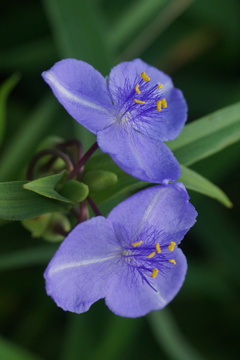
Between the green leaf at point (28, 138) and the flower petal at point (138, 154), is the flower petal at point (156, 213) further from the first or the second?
the green leaf at point (28, 138)

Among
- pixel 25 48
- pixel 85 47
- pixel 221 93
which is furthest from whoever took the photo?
pixel 221 93

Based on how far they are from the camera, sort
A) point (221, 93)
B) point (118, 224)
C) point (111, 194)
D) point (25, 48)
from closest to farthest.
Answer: point (118, 224)
point (111, 194)
point (25, 48)
point (221, 93)

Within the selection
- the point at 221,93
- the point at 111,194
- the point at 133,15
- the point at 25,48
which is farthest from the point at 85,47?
the point at 221,93

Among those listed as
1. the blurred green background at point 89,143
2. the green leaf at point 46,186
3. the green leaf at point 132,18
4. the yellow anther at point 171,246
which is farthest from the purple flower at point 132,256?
the green leaf at point 132,18

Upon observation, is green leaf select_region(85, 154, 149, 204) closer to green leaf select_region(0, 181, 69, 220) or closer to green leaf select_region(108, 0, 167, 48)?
green leaf select_region(0, 181, 69, 220)

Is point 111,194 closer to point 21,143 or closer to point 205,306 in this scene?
point 21,143
